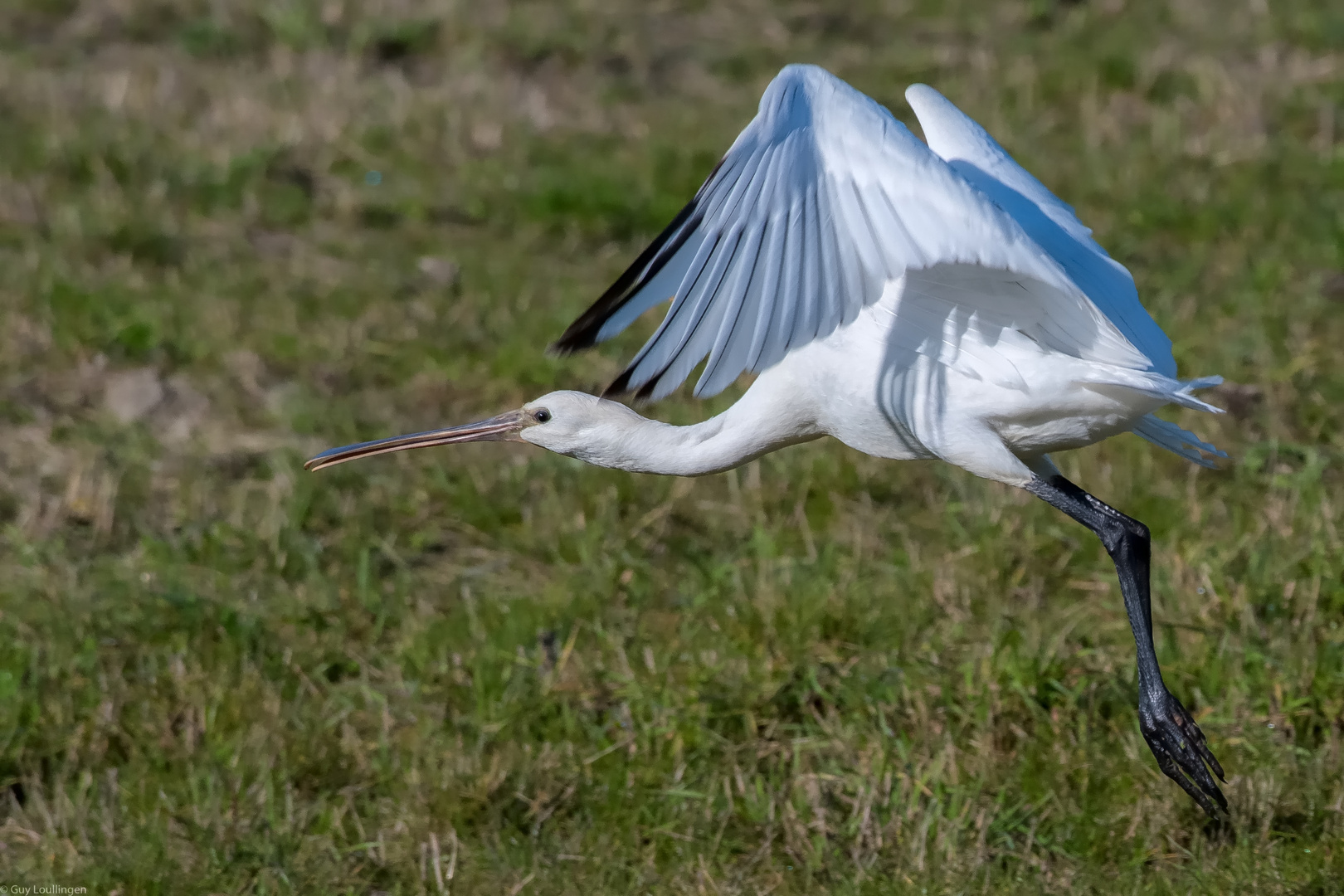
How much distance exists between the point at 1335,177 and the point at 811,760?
510cm

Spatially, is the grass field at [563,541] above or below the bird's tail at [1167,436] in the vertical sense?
below

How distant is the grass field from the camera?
4664mm

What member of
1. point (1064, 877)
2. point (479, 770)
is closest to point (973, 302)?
point (1064, 877)

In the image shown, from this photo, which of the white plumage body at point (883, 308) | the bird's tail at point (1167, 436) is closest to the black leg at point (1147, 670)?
the white plumage body at point (883, 308)

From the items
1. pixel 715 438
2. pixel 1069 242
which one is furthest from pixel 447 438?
pixel 1069 242

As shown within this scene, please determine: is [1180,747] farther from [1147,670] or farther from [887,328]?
[887,328]

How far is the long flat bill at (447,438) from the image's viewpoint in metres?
5.01

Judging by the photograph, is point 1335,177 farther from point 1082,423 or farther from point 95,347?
point 95,347

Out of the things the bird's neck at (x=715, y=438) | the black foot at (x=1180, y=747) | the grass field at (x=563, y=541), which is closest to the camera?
the black foot at (x=1180, y=747)

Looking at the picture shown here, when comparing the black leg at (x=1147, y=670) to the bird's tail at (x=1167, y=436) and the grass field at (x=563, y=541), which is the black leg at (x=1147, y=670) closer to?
the grass field at (x=563, y=541)

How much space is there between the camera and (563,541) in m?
6.18

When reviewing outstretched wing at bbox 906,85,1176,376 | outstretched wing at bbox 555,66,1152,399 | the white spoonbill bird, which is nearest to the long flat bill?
the white spoonbill bird

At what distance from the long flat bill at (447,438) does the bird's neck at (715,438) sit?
303 mm

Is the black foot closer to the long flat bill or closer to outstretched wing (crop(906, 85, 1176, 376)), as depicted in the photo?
outstretched wing (crop(906, 85, 1176, 376))
